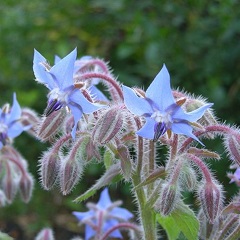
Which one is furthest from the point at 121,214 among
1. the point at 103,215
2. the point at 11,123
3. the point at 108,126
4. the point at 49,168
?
the point at 108,126

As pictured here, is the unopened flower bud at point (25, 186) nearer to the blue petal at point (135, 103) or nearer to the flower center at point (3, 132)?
the flower center at point (3, 132)

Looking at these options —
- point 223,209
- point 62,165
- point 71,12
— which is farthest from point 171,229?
point 71,12

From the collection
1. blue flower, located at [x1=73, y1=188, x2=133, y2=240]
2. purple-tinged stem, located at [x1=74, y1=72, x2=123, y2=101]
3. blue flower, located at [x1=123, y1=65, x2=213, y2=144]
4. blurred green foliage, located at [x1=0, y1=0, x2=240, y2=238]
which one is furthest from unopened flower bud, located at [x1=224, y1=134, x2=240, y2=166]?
blurred green foliage, located at [x1=0, y1=0, x2=240, y2=238]

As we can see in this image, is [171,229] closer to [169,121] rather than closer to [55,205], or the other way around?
[169,121]

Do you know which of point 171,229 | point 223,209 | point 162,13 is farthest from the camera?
point 162,13

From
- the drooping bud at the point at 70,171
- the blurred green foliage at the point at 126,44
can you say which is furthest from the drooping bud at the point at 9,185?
the blurred green foliage at the point at 126,44

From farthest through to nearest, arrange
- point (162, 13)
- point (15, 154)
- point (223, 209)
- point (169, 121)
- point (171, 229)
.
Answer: point (162, 13) < point (15, 154) < point (171, 229) < point (223, 209) < point (169, 121)

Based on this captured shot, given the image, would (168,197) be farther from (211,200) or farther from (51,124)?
(51,124)
